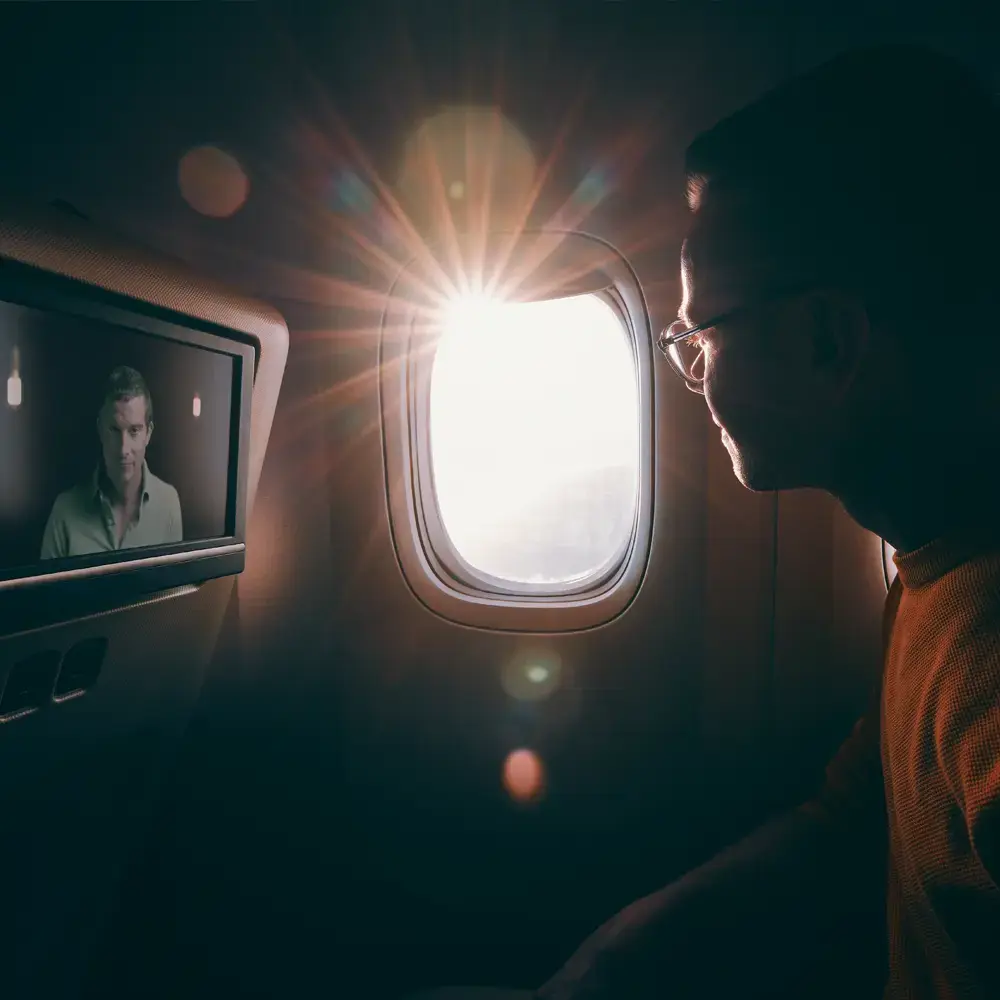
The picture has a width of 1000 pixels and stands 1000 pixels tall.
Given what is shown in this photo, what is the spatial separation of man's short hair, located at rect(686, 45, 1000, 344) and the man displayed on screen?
94cm

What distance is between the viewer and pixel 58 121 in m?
1.73

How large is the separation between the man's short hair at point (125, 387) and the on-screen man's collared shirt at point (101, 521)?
11 centimetres

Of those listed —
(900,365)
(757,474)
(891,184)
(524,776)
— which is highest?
(891,184)

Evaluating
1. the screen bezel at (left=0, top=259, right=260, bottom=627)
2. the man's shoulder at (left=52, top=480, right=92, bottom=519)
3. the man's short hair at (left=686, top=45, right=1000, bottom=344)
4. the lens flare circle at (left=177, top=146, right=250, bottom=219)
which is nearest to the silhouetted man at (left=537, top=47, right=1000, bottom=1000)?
the man's short hair at (left=686, top=45, right=1000, bottom=344)

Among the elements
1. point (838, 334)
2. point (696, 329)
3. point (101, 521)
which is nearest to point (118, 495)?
point (101, 521)

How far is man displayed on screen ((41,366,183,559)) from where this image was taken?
1.01 m

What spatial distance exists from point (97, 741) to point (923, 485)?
1.32 meters

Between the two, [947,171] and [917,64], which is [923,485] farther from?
[917,64]

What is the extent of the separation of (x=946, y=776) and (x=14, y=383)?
3.71 ft

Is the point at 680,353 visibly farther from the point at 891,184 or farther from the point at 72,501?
the point at 72,501

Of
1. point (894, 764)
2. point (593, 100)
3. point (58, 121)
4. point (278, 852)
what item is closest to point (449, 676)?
point (278, 852)

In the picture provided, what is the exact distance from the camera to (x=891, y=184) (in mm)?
831

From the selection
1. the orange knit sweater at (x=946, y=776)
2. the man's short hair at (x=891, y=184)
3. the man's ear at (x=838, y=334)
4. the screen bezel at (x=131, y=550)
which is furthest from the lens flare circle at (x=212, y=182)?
the orange knit sweater at (x=946, y=776)

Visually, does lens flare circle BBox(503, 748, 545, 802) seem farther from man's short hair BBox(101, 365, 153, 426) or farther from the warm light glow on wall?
the warm light glow on wall
